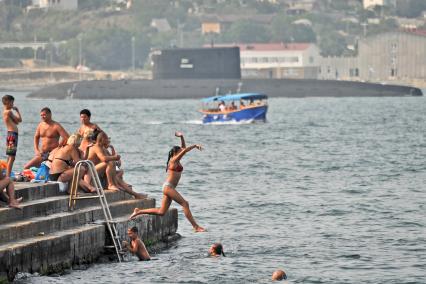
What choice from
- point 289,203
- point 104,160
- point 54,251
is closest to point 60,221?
point 54,251

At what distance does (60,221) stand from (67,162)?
185 centimetres

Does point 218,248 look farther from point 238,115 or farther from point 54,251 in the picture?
point 238,115

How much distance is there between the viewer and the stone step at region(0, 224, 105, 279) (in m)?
20.7

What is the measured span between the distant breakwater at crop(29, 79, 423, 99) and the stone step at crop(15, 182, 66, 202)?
9244 centimetres

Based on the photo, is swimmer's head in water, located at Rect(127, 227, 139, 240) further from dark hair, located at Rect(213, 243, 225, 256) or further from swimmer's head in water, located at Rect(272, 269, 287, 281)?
swimmer's head in water, located at Rect(272, 269, 287, 281)

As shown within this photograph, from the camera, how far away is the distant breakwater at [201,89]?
119812 millimetres

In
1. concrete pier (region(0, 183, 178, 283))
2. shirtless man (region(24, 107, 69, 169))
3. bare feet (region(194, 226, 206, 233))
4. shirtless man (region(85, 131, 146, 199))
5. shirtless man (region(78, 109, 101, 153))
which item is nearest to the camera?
concrete pier (region(0, 183, 178, 283))

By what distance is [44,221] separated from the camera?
877 inches

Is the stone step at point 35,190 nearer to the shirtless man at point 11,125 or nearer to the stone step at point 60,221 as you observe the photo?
the stone step at point 60,221

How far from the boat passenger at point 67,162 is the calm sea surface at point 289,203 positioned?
185 cm

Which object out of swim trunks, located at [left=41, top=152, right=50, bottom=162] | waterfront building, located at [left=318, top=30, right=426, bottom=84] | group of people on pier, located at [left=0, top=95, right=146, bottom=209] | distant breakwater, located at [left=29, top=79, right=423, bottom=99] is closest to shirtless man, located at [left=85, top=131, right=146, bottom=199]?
group of people on pier, located at [left=0, top=95, right=146, bottom=209]

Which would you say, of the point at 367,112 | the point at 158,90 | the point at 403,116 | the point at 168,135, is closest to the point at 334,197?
the point at 168,135

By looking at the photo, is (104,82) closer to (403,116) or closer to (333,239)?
(403,116)

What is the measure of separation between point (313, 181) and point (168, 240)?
15.3m
